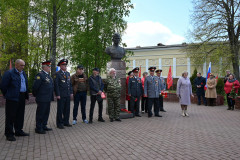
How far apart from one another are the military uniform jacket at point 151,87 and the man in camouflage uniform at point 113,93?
5.67 feet

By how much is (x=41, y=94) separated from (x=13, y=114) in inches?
39.1

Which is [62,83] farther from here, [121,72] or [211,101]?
[211,101]

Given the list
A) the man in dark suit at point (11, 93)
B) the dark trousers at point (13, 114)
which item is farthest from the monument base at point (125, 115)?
the man in dark suit at point (11, 93)

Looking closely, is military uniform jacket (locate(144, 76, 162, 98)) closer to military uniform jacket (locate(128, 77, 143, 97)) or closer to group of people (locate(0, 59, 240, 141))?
group of people (locate(0, 59, 240, 141))

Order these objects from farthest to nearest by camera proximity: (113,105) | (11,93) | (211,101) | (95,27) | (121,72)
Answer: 1. (95,27)
2. (211,101)
3. (121,72)
4. (113,105)
5. (11,93)

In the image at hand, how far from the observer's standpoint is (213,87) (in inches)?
539

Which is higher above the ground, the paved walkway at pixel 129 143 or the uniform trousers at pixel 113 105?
the uniform trousers at pixel 113 105

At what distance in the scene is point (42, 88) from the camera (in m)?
6.47

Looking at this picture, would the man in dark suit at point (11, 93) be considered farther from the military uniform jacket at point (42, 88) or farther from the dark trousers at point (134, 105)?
the dark trousers at point (134, 105)

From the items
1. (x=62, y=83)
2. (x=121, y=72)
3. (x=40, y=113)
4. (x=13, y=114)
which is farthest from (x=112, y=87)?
(x=13, y=114)

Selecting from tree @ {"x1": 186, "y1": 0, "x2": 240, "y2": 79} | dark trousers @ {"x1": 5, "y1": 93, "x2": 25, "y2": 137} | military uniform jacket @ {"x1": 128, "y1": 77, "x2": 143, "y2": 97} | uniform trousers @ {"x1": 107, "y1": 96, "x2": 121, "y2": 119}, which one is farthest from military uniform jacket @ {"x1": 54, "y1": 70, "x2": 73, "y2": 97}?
tree @ {"x1": 186, "y1": 0, "x2": 240, "y2": 79}

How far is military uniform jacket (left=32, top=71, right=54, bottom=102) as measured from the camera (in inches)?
251

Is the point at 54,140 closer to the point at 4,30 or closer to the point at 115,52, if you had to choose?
the point at 115,52

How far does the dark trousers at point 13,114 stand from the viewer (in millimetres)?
5587
